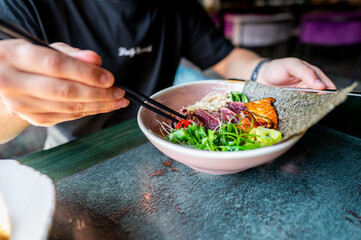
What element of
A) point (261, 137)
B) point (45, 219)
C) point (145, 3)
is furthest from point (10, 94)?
point (145, 3)

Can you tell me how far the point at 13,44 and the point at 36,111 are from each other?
0.20 meters

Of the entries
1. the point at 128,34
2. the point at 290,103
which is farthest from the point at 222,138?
the point at 128,34

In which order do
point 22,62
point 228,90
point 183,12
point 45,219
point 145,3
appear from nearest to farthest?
point 45,219, point 22,62, point 228,90, point 145,3, point 183,12

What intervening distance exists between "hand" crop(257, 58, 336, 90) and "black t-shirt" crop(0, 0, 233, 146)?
0.72 m

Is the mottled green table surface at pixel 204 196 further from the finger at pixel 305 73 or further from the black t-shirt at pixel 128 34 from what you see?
the black t-shirt at pixel 128 34

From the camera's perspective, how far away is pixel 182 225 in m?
0.66

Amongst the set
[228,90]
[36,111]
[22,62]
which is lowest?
[228,90]

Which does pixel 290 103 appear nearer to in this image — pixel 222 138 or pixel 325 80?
pixel 325 80

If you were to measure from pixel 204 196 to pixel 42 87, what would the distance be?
58 cm

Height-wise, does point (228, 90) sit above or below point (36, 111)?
below

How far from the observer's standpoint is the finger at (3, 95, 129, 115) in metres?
0.67

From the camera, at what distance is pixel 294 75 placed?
1156mm

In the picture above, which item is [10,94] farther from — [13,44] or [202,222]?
[202,222]

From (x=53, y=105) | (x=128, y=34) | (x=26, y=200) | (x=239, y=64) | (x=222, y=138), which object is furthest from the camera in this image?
(x=239, y=64)
